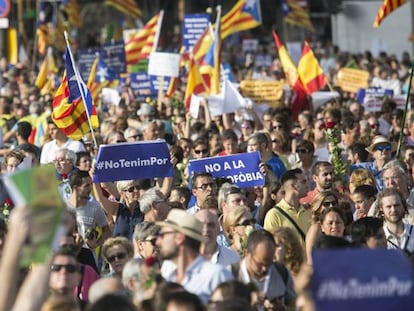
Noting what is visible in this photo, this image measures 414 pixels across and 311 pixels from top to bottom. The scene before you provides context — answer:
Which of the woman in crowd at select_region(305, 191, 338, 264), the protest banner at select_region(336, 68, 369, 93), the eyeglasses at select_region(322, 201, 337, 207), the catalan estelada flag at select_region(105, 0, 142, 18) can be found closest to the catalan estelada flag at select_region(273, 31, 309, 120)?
the protest banner at select_region(336, 68, 369, 93)

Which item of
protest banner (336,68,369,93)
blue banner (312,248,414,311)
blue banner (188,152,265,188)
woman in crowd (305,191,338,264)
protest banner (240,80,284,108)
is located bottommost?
protest banner (336,68,369,93)

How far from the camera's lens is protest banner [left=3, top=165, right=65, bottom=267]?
6633 millimetres

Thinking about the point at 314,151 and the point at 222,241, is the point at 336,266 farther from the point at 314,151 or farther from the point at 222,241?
the point at 314,151

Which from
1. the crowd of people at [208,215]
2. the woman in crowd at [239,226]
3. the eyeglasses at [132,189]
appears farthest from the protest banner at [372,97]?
the woman in crowd at [239,226]

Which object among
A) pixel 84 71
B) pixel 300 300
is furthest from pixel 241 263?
pixel 84 71

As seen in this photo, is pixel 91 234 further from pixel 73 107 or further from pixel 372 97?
pixel 372 97

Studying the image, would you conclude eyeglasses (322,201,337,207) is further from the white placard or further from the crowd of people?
the white placard

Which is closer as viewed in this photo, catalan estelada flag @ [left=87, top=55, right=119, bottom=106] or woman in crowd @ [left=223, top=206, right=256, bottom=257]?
woman in crowd @ [left=223, top=206, right=256, bottom=257]

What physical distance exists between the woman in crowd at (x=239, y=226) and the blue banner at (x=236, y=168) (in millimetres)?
2659

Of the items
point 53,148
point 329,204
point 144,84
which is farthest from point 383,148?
point 144,84

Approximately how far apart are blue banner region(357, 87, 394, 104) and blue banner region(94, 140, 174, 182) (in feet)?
28.9

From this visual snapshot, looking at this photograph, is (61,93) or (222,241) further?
(61,93)

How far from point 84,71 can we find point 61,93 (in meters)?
8.20

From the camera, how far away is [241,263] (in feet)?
29.0
